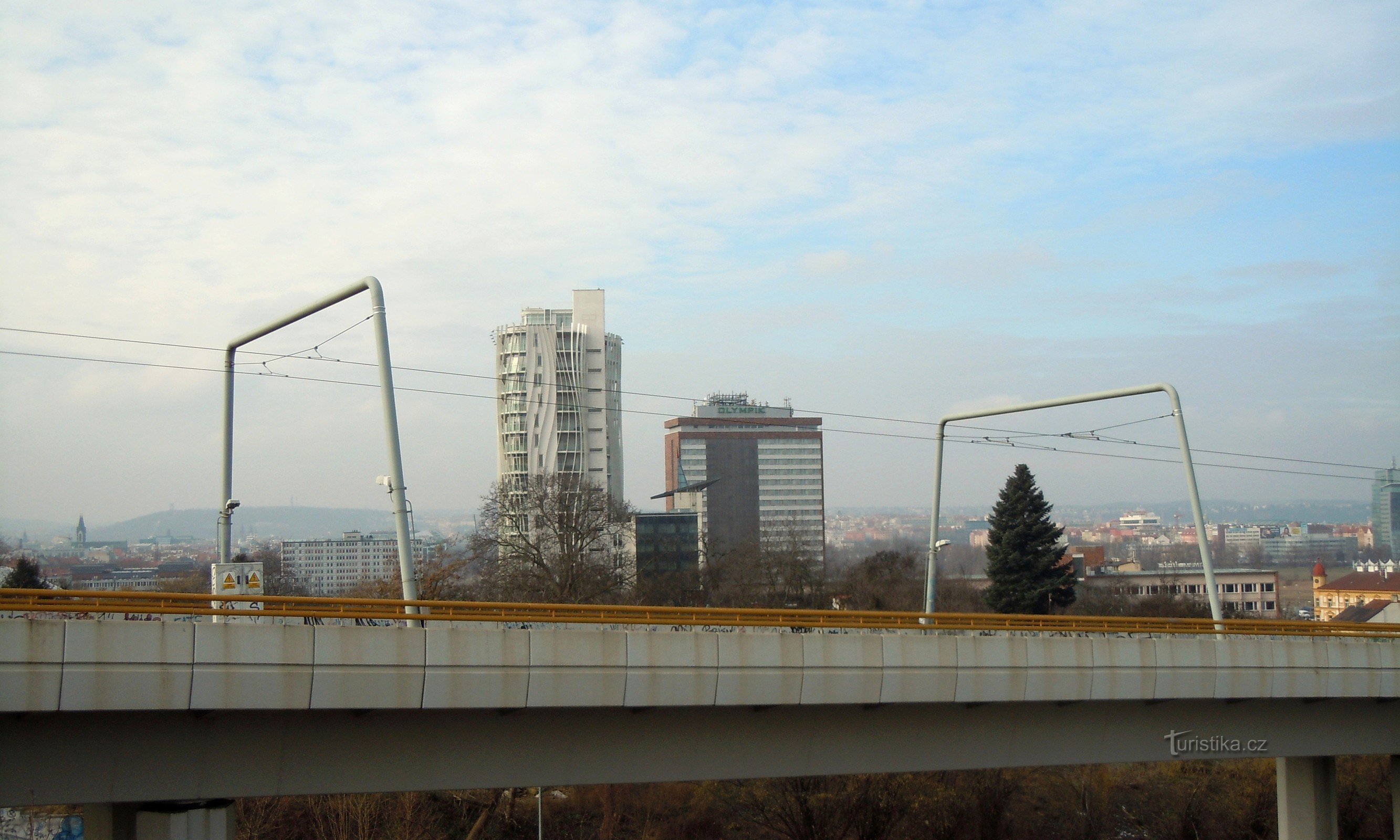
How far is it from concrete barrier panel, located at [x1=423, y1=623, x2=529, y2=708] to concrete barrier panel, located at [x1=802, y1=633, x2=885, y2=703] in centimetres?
430

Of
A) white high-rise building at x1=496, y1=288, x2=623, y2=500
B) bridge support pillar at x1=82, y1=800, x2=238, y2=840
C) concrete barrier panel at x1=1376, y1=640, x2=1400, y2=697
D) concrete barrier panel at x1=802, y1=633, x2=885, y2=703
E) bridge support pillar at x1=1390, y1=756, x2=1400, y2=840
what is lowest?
bridge support pillar at x1=1390, y1=756, x2=1400, y2=840

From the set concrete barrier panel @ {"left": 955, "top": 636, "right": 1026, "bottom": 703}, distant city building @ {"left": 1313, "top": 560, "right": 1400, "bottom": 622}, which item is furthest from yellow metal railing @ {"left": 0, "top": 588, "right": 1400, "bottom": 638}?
distant city building @ {"left": 1313, "top": 560, "right": 1400, "bottom": 622}

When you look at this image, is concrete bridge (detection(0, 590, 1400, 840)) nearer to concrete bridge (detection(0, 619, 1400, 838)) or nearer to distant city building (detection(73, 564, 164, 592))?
concrete bridge (detection(0, 619, 1400, 838))

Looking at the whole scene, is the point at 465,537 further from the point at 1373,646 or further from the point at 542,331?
the point at 542,331

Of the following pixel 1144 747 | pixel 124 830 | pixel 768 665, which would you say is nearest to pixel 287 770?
pixel 124 830

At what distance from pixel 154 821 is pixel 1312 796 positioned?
20482 mm

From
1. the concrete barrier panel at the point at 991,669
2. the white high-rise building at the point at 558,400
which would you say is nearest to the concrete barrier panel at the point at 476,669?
the concrete barrier panel at the point at 991,669

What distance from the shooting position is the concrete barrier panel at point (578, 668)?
14.1 m

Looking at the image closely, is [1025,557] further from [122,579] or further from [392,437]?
[122,579]

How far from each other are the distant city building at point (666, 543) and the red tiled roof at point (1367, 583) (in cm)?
5991

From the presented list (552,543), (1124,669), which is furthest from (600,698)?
(552,543)

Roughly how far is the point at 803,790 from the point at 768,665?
57.5 feet

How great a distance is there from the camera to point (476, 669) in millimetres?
13789

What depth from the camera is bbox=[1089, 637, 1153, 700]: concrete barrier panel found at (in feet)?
58.4
